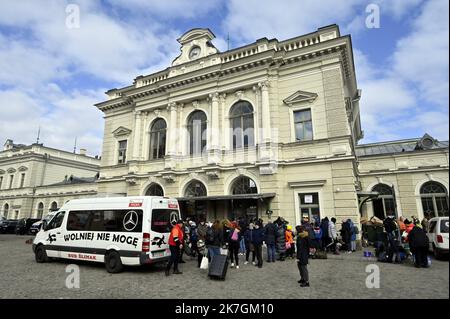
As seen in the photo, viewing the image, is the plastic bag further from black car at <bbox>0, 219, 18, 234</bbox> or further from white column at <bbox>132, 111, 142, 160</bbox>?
black car at <bbox>0, 219, 18, 234</bbox>

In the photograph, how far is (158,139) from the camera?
2270 cm

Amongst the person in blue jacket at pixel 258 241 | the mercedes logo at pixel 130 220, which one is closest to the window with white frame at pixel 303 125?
the person in blue jacket at pixel 258 241

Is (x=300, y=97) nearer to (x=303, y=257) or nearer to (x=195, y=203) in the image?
(x=195, y=203)

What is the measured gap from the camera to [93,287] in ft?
25.5

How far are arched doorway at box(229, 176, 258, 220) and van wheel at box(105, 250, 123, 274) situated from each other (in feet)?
28.6

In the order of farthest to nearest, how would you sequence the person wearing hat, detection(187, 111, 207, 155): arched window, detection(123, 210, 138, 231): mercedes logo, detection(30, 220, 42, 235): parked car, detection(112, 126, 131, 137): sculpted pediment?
detection(30, 220, 42, 235): parked car
detection(112, 126, 131, 137): sculpted pediment
detection(187, 111, 207, 155): arched window
detection(123, 210, 138, 231): mercedes logo
the person wearing hat

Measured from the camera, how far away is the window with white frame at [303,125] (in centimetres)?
1728

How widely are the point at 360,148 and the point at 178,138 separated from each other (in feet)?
48.5

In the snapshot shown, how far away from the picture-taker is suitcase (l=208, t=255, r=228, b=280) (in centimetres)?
859

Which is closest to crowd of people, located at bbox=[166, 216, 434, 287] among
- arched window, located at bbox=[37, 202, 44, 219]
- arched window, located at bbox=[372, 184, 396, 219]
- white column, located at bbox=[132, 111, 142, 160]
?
arched window, located at bbox=[372, 184, 396, 219]

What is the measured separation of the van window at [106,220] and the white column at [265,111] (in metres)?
9.97

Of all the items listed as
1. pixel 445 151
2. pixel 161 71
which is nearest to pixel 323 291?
pixel 445 151

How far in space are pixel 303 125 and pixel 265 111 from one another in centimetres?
257
